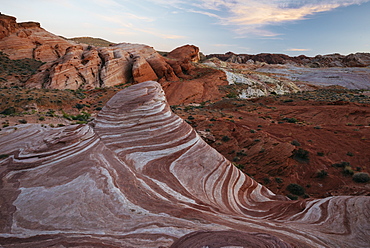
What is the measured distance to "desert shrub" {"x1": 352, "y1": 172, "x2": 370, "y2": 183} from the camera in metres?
10.5

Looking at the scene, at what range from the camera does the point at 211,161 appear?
7430 millimetres

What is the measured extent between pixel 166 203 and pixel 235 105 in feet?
91.5

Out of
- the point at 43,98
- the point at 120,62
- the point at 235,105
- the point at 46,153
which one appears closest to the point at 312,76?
the point at 235,105

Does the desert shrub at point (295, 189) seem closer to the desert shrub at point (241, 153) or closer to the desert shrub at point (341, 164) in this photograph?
the desert shrub at point (341, 164)

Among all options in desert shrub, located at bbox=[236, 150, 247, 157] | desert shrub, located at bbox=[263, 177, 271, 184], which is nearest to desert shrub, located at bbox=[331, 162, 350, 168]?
desert shrub, located at bbox=[263, 177, 271, 184]

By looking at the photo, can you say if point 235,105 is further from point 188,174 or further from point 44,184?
point 44,184

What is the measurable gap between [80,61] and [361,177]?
1677 inches

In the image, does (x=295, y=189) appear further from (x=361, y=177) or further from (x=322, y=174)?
(x=361, y=177)

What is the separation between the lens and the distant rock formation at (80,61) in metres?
35.9

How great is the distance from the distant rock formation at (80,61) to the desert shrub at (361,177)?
3700cm

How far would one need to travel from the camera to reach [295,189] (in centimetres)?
1073

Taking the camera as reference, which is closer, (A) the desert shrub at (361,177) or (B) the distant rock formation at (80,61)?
(A) the desert shrub at (361,177)

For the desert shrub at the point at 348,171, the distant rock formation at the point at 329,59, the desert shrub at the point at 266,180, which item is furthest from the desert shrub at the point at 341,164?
the distant rock formation at the point at 329,59

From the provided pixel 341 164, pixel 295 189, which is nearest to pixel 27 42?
pixel 295 189
